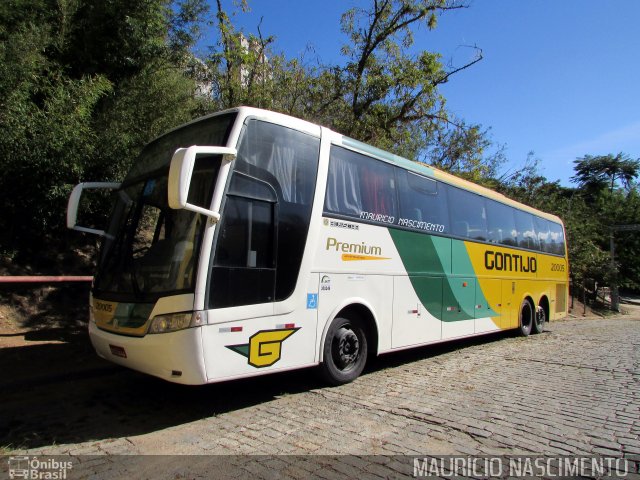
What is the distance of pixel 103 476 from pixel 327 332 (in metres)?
2.92

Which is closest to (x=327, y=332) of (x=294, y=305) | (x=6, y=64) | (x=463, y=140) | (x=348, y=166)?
(x=294, y=305)

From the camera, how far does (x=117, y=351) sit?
489 centimetres

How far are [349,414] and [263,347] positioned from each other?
47.5 inches

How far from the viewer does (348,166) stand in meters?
6.34

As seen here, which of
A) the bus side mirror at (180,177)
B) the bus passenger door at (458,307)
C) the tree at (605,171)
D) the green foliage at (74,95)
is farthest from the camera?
the tree at (605,171)

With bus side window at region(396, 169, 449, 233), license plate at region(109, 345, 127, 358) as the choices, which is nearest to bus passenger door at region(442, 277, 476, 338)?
bus side window at region(396, 169, 449, 233)

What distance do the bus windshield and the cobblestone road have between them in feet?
4.50

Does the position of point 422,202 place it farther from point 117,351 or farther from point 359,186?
point 117,351

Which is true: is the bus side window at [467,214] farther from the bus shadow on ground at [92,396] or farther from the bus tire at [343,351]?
the bus tire at [343,351]

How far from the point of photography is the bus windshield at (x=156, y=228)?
4.56 metres

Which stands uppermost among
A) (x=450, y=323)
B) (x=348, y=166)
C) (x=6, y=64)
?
(x=6, y=64)

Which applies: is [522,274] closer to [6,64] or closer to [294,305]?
[294,305]

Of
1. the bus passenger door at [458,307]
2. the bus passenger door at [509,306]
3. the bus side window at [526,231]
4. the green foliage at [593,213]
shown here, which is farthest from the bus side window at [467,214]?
the green foliage at [593,213]

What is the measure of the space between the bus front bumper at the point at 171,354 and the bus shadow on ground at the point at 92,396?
2.13 feet
